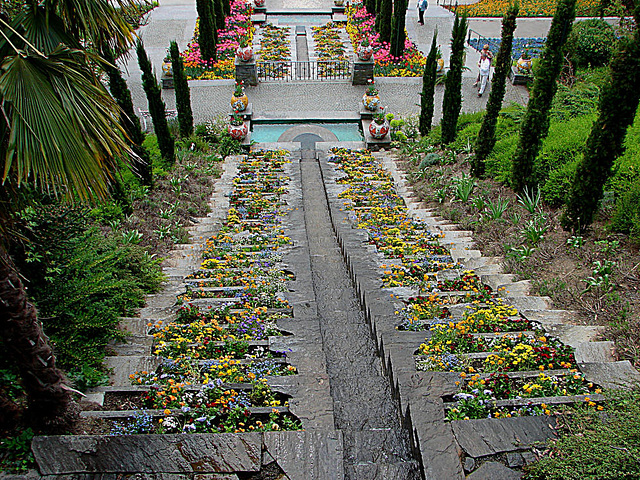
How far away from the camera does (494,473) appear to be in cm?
348

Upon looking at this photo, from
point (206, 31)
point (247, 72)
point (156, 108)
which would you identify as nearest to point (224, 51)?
point (206, 31)

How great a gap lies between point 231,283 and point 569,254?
14.9ft

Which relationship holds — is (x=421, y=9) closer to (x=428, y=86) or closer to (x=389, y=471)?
(x=428, y=86)

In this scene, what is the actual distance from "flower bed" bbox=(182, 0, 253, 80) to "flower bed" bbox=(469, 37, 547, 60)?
33.4 feet

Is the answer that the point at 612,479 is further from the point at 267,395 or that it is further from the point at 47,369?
the point at 47,369

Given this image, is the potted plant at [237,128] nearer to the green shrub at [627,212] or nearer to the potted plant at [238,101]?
the potted plant at [238,101]

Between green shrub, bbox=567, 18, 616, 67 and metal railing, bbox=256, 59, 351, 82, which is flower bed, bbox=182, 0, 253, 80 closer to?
metal railing, bbox=256, 59, 351, 82

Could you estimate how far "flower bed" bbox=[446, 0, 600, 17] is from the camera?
25.3 meters

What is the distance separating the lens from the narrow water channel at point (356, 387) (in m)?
3.99

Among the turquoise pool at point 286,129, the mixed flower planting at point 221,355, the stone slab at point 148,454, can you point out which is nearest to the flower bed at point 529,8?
the turquoise pool at point 286,129

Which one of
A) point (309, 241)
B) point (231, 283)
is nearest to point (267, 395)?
point (231, 283)

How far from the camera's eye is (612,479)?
3.04m

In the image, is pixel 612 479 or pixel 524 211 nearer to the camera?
pixel 612 479

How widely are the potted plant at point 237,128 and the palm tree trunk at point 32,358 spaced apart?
424 inches
